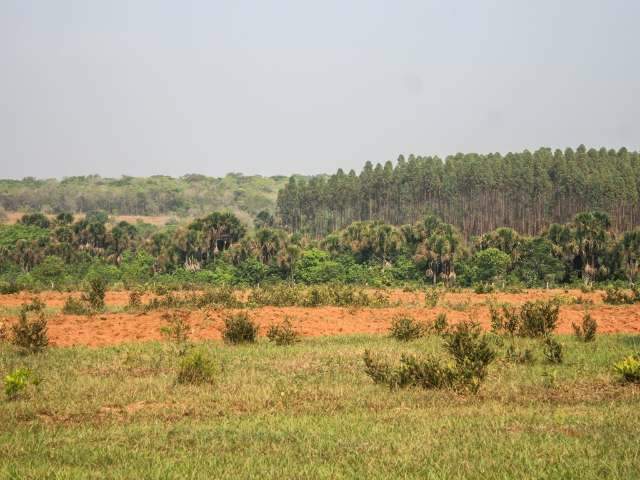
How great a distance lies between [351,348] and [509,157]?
79343mm

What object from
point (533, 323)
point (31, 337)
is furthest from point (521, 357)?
point (31, 337)

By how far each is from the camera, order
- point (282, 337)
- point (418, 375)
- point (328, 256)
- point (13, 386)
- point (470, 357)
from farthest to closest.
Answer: point (328, 256) → point (282, 337) → point (470, 357) → point (418, 375) → point (13, 386)

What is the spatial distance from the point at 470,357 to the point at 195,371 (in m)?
5.15

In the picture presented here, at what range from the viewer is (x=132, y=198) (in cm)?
17012

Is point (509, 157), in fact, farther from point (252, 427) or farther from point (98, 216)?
point (252, 427)

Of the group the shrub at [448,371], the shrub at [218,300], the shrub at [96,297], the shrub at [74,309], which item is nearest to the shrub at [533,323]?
the shrub at [448,371]

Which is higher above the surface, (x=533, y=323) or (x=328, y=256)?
(x=533, y=323)

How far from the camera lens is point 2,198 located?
511ft

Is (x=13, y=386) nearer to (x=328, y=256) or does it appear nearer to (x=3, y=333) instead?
(x=3, y=333)

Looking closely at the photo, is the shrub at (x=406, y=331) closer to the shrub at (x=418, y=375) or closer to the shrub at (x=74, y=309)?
the shrub at (x=418, y=375)

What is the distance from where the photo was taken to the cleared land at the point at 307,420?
7.73 metres

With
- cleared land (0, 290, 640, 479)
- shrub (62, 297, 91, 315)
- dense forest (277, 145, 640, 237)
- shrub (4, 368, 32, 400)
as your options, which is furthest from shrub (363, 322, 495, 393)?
dense forest (277, 145, 640, 237)

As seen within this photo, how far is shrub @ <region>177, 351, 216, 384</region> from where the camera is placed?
13.6 m

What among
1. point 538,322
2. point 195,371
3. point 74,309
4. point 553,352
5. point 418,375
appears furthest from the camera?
point 74,309
